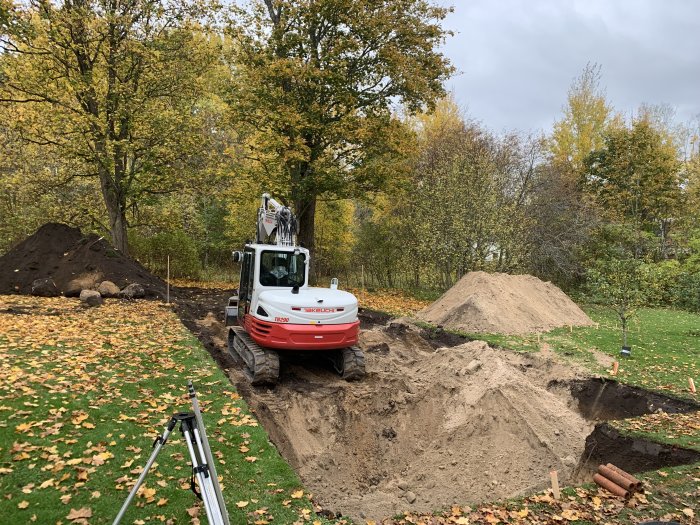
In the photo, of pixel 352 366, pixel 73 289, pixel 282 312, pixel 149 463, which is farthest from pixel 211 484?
pixel 73 289

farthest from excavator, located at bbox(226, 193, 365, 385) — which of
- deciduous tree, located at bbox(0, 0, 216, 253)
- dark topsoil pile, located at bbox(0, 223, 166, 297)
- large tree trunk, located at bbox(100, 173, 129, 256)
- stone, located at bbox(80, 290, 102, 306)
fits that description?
large tree trunk, located at bbox(100, 173, 129, 256)

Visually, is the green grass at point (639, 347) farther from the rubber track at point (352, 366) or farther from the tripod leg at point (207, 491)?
the tripod leg at point (207, 491)

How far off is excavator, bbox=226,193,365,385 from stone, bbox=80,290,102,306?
6.11 m

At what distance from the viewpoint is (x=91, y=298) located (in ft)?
44.6

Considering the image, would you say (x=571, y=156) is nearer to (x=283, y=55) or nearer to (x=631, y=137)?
(x=631, y=137)

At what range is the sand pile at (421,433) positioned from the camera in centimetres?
574

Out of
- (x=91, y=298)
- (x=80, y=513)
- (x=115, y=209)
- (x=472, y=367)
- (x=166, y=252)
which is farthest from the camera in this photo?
(x=166, y=252)

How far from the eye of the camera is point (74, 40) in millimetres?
15812

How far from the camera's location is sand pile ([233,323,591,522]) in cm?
574

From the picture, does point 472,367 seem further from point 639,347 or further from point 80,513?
point 80,513

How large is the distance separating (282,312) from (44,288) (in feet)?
37.1

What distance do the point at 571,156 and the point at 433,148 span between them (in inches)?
569

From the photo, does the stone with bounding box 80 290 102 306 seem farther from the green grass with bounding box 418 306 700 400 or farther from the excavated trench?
the green grass with bounding box 418 306 700 400

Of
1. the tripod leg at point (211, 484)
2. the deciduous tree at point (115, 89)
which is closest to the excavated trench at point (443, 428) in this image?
the tripod leg at point (211, 484)
